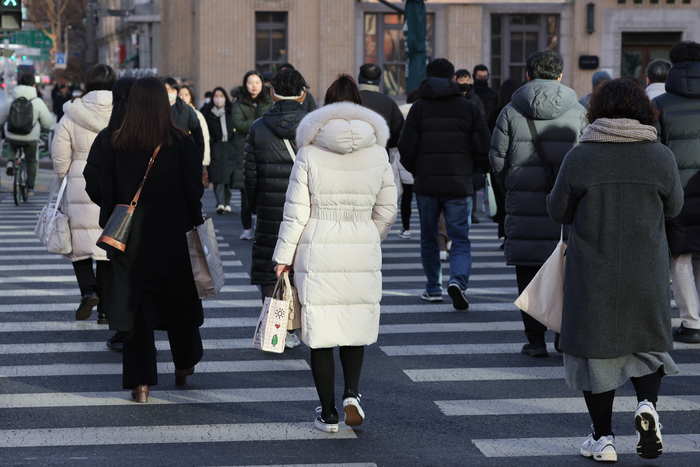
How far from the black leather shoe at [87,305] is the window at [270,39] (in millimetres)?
20701

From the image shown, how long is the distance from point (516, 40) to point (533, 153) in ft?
74.0

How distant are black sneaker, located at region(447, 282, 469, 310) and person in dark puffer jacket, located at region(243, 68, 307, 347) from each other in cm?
212

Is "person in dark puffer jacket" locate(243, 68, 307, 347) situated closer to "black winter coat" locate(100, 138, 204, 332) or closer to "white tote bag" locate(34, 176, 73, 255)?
"black winter coat" locate(100, 138, 204, 332)

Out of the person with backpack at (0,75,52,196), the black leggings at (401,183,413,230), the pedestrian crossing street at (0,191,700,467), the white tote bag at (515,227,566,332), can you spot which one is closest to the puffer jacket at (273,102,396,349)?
the pedestrian crossing street at (0,191,700,467)

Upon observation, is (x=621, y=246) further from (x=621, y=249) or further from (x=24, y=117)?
(x=24, y=117)

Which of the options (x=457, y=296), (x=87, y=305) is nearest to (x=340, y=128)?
(x=87, y=305)

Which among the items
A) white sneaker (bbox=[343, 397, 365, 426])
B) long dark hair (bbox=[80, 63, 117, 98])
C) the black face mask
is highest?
the black face mask

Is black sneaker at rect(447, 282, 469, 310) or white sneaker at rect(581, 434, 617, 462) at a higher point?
black sneaker at rect(447, 282, 469, 310)

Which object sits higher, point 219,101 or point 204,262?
point 219,101

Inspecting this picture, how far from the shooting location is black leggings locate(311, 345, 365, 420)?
17.7ft

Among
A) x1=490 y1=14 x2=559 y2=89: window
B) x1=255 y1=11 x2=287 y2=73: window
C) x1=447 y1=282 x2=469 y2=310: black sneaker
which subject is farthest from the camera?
x1=490 y1=14 x2=559 y2=89: window

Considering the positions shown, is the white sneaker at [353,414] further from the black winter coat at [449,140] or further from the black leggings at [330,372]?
the black winter coat at [449,140]

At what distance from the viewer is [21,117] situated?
17469 mm

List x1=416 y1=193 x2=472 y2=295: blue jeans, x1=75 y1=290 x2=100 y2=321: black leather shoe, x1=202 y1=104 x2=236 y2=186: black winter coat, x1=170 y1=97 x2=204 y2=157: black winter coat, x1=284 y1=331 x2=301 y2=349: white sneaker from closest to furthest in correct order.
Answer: x1=284 y1=331 x2=301 y2=349: white sneaker, x1=75 y1=290 x2=100 y2=321: black leather shoe, x1=416 y1=193 x2=472 y2=295: blue jeans, x1=170 y1=97 x2=204 y2=157: black winter coat, x1=202 y1=104 x2=236 y2=186: black winter coat
